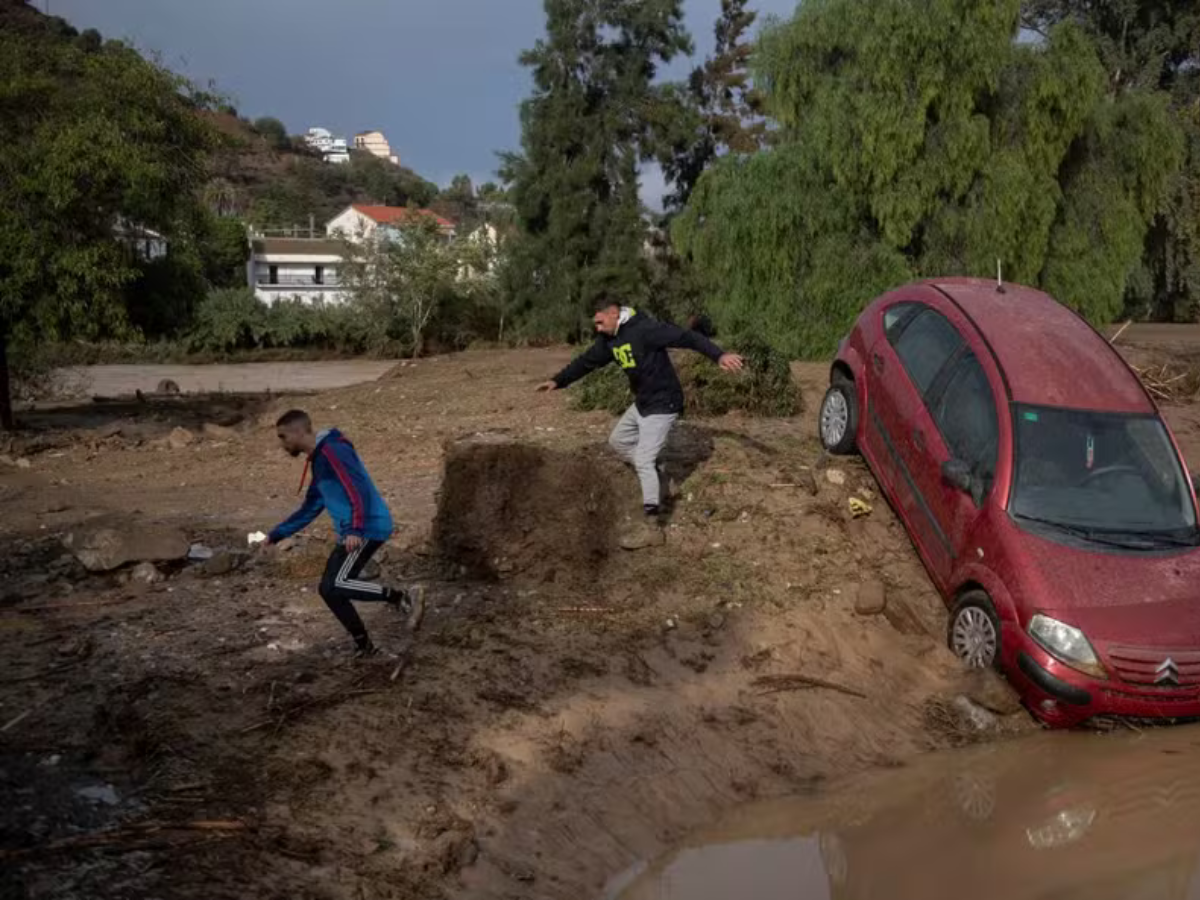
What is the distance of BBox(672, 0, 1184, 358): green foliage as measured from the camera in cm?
2069

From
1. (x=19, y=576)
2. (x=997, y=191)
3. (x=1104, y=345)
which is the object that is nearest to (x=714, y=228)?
(x=997, y=191)

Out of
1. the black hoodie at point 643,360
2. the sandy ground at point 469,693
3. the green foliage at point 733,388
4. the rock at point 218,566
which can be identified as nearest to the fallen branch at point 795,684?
the sandy ground at point 469,693

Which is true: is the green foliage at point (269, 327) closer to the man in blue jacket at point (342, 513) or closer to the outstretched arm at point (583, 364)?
the outstretched arm at point (583, 364)

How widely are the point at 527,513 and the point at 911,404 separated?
296 centimetres

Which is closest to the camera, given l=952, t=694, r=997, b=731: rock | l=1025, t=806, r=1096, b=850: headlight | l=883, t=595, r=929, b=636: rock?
l=1025, t=806, r=1096, b=850: headlight

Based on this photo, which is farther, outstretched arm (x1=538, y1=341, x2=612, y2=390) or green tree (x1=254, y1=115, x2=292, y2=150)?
green tree (x1=254, y1=115, x2=292, y2=150)

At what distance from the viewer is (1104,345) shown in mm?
8227

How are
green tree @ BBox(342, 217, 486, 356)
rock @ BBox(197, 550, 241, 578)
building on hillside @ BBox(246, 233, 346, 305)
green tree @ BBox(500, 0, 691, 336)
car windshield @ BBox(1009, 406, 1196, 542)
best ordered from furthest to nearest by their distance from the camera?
building on hillside @ BBox(246, 233, 346, 305) < green tree @ BBox(342, 217, 486, 356) < green tree @ BBox(500, 0, 691, 336) < rock @ BBox(197, 550, 241, 578) < car windshield @ BBox(1009, 406, 1196, 542)

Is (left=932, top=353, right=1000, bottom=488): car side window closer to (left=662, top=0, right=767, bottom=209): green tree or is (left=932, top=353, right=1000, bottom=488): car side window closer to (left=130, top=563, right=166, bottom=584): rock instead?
(left=130, top=563, right=166, bottom=584): rock

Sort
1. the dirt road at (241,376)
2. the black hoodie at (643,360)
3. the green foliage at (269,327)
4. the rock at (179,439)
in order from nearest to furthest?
1. the black hoodie at (643,360)
2. the rock at (179,439)
3. the dirt road at (241,376)
4. the green foliage at (269,327)

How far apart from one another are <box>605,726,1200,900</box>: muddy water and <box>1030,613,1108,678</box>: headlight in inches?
21.2

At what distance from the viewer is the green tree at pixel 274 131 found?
135 m

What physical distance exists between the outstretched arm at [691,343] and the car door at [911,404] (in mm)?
1371

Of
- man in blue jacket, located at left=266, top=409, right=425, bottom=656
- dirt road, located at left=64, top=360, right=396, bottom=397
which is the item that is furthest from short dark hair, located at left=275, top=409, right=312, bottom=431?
dirt road, located at left=64, top=360, right=396, bottom=397
